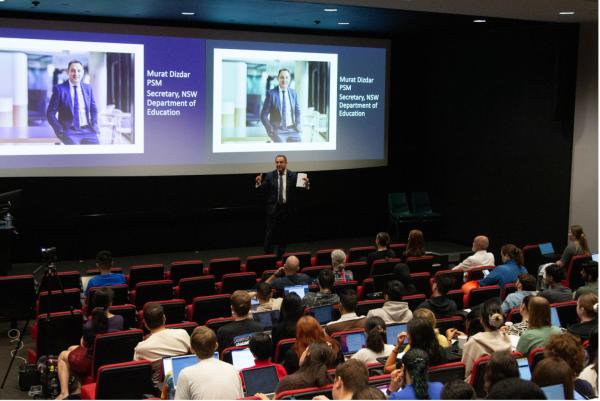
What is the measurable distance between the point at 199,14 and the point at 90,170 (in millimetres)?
2909

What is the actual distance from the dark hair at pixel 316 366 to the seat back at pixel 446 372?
2.14 feet

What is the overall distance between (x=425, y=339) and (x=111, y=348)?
2.51 m

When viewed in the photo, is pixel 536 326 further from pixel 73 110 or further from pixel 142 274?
pixel 73 110

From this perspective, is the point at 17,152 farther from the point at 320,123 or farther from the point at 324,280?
the point at 324,280

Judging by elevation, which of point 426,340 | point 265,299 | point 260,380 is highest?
point 426,340

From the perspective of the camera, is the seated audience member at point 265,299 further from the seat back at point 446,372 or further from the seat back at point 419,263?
the seat back at point 419,263

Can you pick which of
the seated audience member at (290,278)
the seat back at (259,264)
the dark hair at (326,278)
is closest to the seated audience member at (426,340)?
the dark hair at (326,278)

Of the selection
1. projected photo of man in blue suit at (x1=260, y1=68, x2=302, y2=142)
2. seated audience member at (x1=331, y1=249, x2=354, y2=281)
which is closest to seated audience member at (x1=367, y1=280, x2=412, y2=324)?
seated audience member at (x1=331, y1=249, x2=354, y2=281)

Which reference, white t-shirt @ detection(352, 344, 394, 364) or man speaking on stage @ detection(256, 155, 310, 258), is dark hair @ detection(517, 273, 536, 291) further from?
man speaking on stage @ detection(256, 155, 310, 258)

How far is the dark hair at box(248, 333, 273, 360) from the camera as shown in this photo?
5051mm

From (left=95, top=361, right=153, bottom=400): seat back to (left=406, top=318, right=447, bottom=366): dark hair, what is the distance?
178cm

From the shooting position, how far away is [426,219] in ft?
48.0

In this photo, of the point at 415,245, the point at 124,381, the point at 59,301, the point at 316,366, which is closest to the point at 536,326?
the point at 316,366

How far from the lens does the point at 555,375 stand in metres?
4.04
